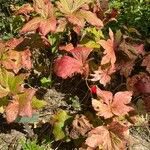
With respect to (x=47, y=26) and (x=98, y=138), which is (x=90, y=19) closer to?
(x=47, y=26)

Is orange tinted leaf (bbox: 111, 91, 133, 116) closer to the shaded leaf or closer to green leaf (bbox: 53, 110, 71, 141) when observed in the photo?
green leaf (bbox: 53, 110, 71, 141)

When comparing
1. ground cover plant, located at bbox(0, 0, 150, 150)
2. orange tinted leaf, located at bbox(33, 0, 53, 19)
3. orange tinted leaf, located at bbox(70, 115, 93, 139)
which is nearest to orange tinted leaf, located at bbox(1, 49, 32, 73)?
ground cover plant, located at bbox(0, 0, 150, 150)

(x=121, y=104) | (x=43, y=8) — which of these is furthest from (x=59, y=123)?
(x=43, y=8)

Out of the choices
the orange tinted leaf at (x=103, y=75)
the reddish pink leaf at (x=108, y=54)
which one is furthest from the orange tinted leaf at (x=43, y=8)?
the orange tinted leaf at (x=103, y=75)

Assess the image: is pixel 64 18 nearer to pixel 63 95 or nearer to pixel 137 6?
pixel 63 95

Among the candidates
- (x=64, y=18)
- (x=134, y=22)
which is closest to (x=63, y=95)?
(x=64, y=18)

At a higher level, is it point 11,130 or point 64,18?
point 64,18

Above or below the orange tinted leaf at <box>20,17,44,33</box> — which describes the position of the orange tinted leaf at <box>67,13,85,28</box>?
above
